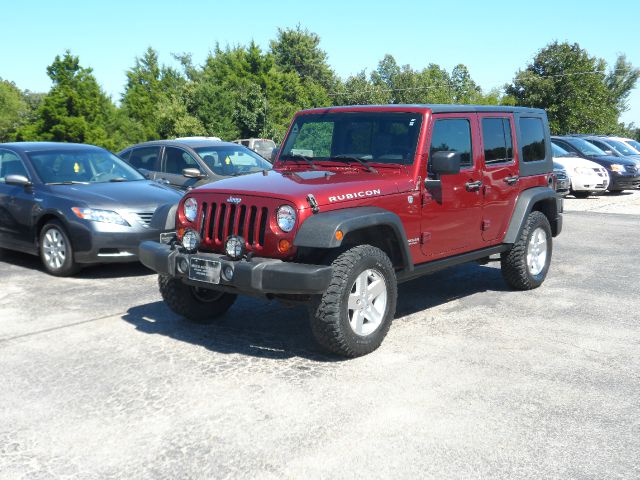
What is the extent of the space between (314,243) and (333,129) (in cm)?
190

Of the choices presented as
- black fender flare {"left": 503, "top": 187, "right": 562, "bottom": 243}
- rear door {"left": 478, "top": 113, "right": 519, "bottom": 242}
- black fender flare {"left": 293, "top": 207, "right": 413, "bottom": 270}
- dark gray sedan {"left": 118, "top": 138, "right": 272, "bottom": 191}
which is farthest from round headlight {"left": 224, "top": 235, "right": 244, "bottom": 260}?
dark gray sedan {"left": 118, "top": 138, "right": 272, "bottom": 191}

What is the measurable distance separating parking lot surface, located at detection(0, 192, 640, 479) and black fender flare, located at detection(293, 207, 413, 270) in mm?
917

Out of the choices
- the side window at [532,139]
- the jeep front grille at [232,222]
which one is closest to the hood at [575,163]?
the side window at [532,139]

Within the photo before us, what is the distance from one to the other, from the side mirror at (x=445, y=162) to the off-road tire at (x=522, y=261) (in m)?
1.78

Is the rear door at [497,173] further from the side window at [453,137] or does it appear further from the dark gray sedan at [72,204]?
the dark gray sedan at [72,204]

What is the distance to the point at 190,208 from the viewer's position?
18.0ft

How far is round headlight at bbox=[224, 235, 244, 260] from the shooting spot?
495 centimetres

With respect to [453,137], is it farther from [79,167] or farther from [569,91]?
[569,91]

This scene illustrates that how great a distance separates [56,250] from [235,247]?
13.2 ft

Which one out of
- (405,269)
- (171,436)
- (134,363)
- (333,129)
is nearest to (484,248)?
(405,269)

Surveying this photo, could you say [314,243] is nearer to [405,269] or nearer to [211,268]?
[211,268]

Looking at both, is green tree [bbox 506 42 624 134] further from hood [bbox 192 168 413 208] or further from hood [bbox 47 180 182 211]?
hood [bbox 192 168 413 208]

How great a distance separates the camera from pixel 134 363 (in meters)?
5.02

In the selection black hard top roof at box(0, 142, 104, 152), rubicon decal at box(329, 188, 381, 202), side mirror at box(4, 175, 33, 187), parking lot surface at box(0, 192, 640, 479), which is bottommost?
parking lot surface at box(0, 192, 640, 479)
